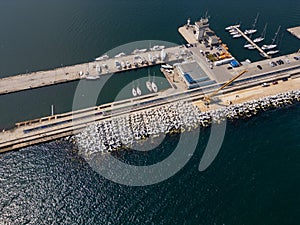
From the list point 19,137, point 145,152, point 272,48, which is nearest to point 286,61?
point 272,48

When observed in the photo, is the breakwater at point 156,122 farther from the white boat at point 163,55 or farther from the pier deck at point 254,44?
the white boat at point 163,55

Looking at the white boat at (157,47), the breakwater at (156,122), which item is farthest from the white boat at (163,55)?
the breakwater at (156,122)

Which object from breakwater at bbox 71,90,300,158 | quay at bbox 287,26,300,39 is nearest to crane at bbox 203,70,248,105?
breakwater at bbox 71,90,300,158

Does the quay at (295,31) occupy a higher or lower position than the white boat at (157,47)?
lower

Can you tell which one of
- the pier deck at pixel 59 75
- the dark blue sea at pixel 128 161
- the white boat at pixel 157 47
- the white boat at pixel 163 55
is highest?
the white boat at pixel 157 47

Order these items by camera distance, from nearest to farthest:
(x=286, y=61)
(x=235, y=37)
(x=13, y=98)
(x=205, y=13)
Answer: (x=13, y=98)
(x=286, y=61)
(x=235, y=37)
(x=205, y=13)

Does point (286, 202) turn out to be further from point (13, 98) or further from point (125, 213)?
point (13, 98)
